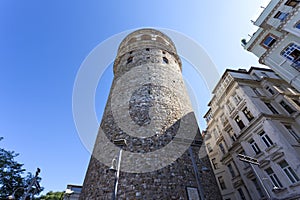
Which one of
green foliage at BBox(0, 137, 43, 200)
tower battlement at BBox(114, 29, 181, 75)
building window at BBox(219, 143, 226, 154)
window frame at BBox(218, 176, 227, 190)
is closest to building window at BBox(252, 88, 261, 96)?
building window at BBox(219, 143, 226, 154)

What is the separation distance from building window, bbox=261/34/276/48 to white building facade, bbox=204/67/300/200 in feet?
10.5

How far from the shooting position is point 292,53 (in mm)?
12445

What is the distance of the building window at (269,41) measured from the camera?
46.3ft

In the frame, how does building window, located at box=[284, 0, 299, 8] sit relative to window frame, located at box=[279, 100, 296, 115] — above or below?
above

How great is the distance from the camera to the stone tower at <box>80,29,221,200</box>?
7.66 m

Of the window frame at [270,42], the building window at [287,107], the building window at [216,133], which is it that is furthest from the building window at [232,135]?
the window frame at [270,42]

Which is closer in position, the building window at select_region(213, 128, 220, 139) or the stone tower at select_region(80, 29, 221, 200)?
the stone tower at select_region(80, 29, 221, 200)

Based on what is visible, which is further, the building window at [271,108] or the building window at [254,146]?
the building window at [271,108]

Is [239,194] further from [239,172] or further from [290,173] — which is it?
[290,173]

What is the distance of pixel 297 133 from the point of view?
39.2ft

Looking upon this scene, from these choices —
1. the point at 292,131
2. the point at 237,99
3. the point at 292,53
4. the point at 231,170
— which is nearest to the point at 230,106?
the point at 237,99

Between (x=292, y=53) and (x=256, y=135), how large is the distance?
6.72 metres

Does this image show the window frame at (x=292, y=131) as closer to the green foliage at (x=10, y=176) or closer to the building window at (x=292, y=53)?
the building window at (x=292, y=53)

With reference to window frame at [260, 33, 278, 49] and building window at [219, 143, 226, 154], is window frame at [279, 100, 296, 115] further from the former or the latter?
building window at [219, 143, 226, 154]
